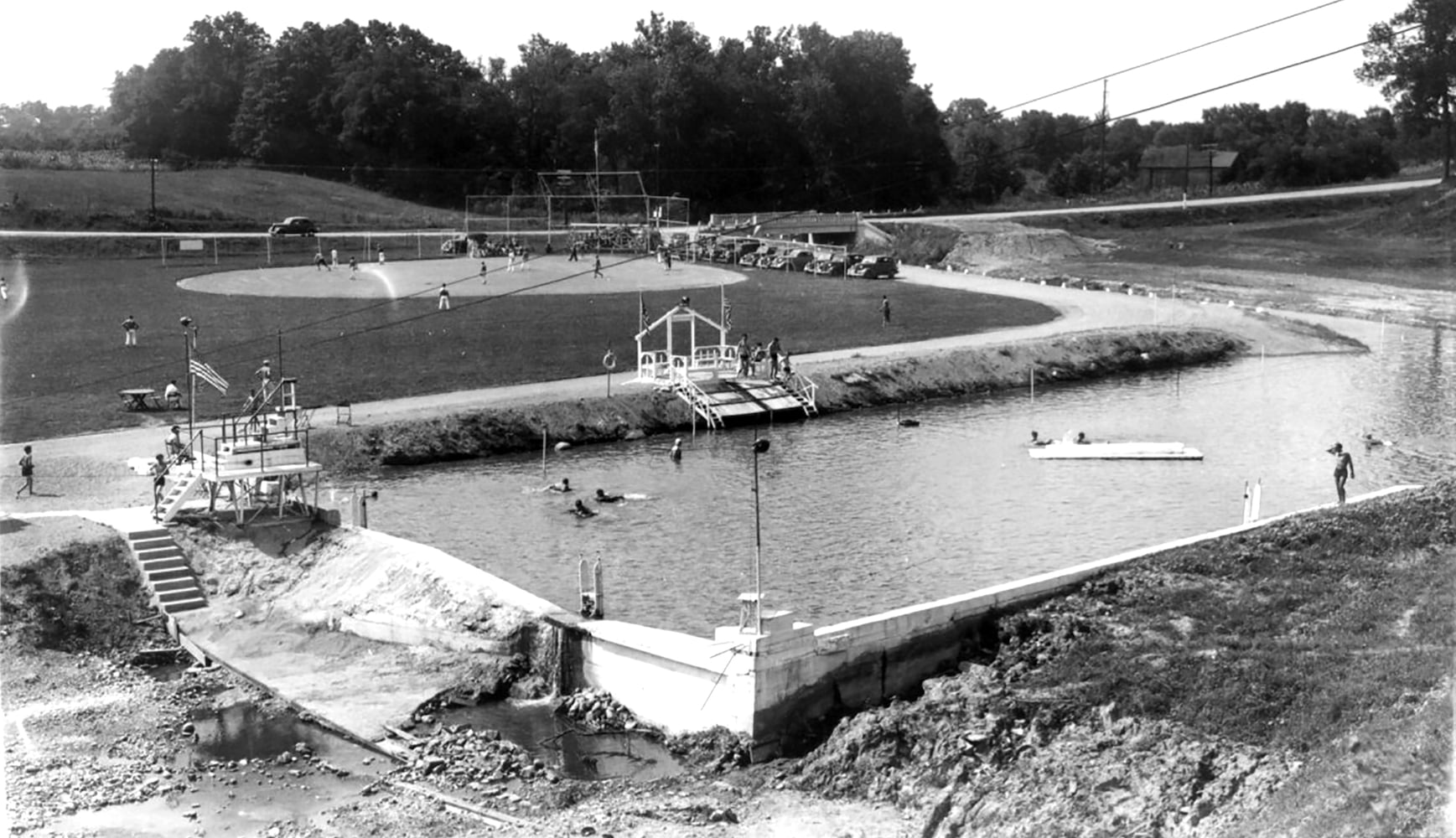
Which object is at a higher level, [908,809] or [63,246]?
[63,246]

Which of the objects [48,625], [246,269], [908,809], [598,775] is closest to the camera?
[908,809]

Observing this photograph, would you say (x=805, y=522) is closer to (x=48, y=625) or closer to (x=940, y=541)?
(x=940, y=541)

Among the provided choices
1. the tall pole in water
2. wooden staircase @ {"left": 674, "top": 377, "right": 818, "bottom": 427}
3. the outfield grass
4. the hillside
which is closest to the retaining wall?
the tall pole in water

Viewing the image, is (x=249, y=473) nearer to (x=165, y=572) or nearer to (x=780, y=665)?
(x=165, y=572)

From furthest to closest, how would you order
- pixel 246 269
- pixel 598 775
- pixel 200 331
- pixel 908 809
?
1. pixel 246 269
2. pixel 200 331
3. pixel 598 775
4. pixel 908 809

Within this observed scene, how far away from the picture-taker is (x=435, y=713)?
30.9 meters

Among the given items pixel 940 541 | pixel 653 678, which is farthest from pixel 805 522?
pixel 653 678

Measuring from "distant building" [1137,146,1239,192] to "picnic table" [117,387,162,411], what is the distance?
121m

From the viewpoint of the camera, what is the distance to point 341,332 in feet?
230

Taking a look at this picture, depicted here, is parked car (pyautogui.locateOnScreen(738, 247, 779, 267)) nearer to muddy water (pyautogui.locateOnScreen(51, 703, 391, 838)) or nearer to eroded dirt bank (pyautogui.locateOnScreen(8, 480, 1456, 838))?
eroded dirt bank (pyautogui.locateOnScreen(8, 480, 1456, 838))

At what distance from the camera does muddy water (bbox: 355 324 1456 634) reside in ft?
125

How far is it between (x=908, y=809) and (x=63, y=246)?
8806cm

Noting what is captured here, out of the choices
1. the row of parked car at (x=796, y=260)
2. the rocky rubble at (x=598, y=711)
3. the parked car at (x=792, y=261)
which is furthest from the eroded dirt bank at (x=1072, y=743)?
the parked car at (x=792, y=261)

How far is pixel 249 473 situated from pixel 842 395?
28.7 m
